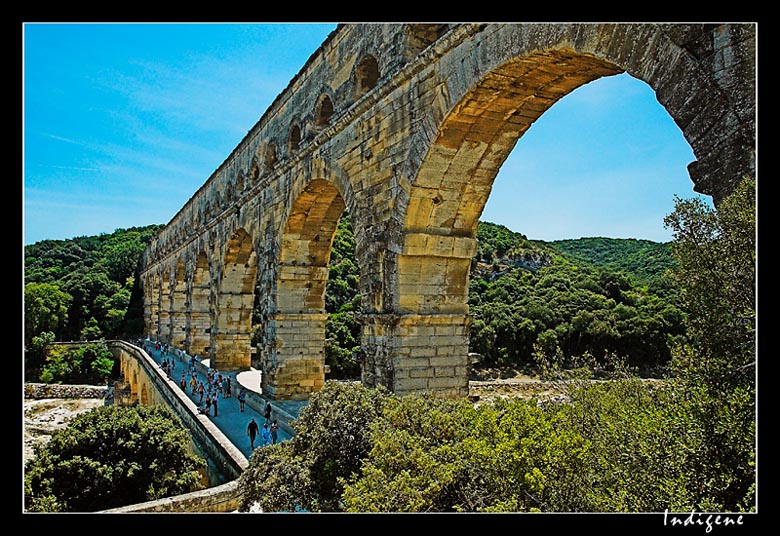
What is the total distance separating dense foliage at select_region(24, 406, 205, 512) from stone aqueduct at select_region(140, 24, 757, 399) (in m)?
3.58

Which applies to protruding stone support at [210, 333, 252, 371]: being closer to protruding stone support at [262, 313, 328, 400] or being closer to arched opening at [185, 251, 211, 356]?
arched opening at [185, 251, 211, 356]

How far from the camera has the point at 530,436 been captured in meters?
4.75

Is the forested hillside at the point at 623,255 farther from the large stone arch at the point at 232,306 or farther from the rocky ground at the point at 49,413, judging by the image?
the rocky ground at the point at 49,413

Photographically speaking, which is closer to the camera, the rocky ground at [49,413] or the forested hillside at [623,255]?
the rocky ground at [49,413]

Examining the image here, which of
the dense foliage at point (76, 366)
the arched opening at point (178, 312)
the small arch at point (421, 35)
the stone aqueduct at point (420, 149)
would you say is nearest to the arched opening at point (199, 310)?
the arched opening at point (178, 312)

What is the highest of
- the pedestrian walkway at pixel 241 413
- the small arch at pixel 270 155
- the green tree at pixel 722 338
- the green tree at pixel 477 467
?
the small arch at pixel 270 155

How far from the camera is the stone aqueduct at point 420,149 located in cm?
399

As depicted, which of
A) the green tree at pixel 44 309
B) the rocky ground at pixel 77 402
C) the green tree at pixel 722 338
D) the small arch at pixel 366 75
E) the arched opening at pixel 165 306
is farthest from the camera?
the green tree at pixel 44 309

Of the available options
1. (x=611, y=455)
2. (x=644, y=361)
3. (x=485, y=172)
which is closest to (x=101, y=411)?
(x=485, y=172)

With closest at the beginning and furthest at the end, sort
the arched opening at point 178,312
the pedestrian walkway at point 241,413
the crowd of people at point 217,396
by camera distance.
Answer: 1. the crowd of people at point 217,396
2. the pedestrian walkway at point 241,413
3. the arched opening at point 178,312

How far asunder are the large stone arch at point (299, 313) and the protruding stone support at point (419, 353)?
4987 millimetres

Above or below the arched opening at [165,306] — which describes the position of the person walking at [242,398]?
below

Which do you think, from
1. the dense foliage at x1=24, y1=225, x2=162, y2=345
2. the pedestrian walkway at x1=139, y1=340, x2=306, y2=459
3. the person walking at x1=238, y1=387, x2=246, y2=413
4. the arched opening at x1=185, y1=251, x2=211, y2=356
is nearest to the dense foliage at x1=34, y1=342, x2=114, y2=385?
the dense foliage at x1=24, y1=225, x2=162, y2=345
